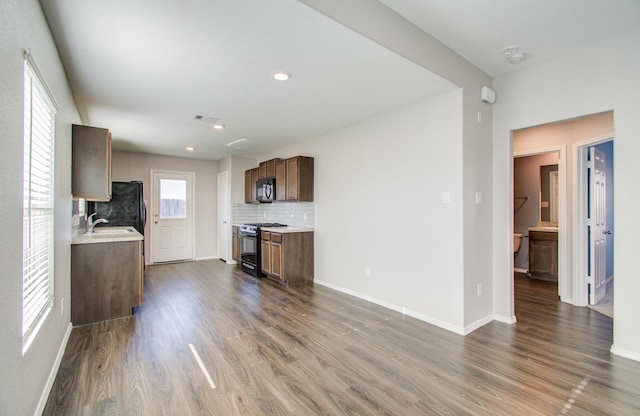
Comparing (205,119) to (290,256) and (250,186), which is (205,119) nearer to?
(290,256)

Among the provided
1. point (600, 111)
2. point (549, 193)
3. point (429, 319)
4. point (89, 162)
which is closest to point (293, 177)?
point (89, 162)

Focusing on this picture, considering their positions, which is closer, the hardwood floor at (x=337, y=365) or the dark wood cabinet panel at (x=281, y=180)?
the hardwood floor at (x=337, y=365)

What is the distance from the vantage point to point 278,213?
6094mm

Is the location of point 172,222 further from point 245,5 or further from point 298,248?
point 245,5

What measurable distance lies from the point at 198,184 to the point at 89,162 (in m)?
3.97

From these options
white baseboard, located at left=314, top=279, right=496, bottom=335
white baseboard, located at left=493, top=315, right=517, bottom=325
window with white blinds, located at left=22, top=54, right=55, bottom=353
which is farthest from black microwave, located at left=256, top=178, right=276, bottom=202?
white baseboard, located at left=493, top=315, right=517, bottom=325

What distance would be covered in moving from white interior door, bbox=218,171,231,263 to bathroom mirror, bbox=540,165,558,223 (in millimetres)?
6263

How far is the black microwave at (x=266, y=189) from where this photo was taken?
18.2ft

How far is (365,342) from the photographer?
2719 mm

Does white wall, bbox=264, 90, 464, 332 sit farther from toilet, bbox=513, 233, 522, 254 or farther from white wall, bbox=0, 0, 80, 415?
toilet, bbox=513, 233, 522, 254

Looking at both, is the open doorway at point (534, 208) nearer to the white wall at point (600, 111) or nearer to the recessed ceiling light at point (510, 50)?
the white wall at point (600, 111)

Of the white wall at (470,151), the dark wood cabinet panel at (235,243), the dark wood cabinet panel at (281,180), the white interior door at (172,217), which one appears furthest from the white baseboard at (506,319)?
the white interior door at (172,217)

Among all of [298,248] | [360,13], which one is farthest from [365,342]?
[360,13]

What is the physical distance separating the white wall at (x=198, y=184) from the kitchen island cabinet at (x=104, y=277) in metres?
3.33
